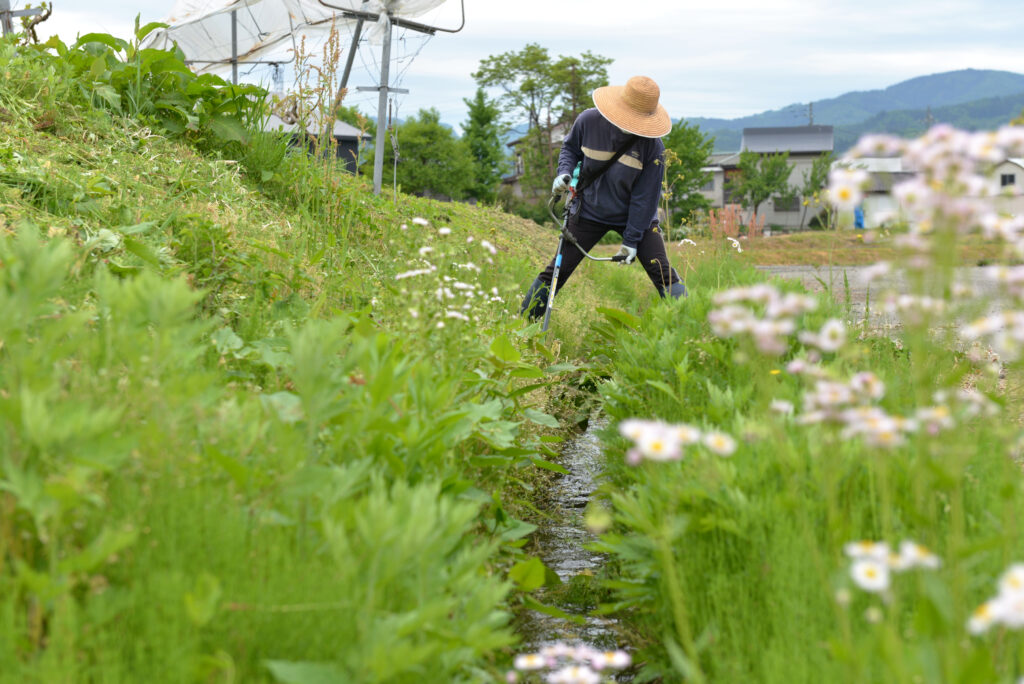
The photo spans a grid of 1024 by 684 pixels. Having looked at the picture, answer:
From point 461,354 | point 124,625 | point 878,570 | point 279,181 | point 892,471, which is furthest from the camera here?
point 279,181

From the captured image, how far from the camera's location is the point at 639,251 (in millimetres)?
7137

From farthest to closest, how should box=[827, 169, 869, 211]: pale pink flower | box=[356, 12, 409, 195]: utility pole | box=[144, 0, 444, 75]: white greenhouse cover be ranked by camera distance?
box=[144, 0, 444, 75]: white greenhouse cover < box=[356, 12, 409, 195]: utility pole < box=[827, 169, 869, 211]: pale pink flower

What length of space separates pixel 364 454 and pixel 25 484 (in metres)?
1.08

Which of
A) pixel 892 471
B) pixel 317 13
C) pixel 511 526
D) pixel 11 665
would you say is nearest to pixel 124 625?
pixel 11 665

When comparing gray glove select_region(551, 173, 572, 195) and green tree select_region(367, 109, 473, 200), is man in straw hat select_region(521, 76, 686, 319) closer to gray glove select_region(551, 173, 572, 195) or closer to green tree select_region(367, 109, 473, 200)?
Answer: gray glove select_region(551, 173, 572, 195)

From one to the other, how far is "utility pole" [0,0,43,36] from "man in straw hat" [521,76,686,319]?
19.0ft

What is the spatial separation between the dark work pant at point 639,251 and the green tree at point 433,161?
49.6m

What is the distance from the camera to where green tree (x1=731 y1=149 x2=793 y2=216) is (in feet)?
228

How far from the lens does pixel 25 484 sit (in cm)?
160

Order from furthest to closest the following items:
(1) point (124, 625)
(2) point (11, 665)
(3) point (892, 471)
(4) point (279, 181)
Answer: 1. (4) point (279, 181)
2. (3) point (892, 471)
3. (1) point (124, 625)
4. (2) point (11, 665)

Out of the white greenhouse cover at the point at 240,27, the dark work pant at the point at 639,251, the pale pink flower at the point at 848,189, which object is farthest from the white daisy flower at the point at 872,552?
the white greenhouse cover at the point at 240,27

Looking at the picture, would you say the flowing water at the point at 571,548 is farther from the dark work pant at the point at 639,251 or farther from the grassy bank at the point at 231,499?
the dark work pant at the point at 639,251

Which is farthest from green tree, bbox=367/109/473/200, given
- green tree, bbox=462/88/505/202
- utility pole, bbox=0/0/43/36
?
utility pole, bbox=0/0/43/36

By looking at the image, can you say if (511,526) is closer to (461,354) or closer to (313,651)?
(461,354)
